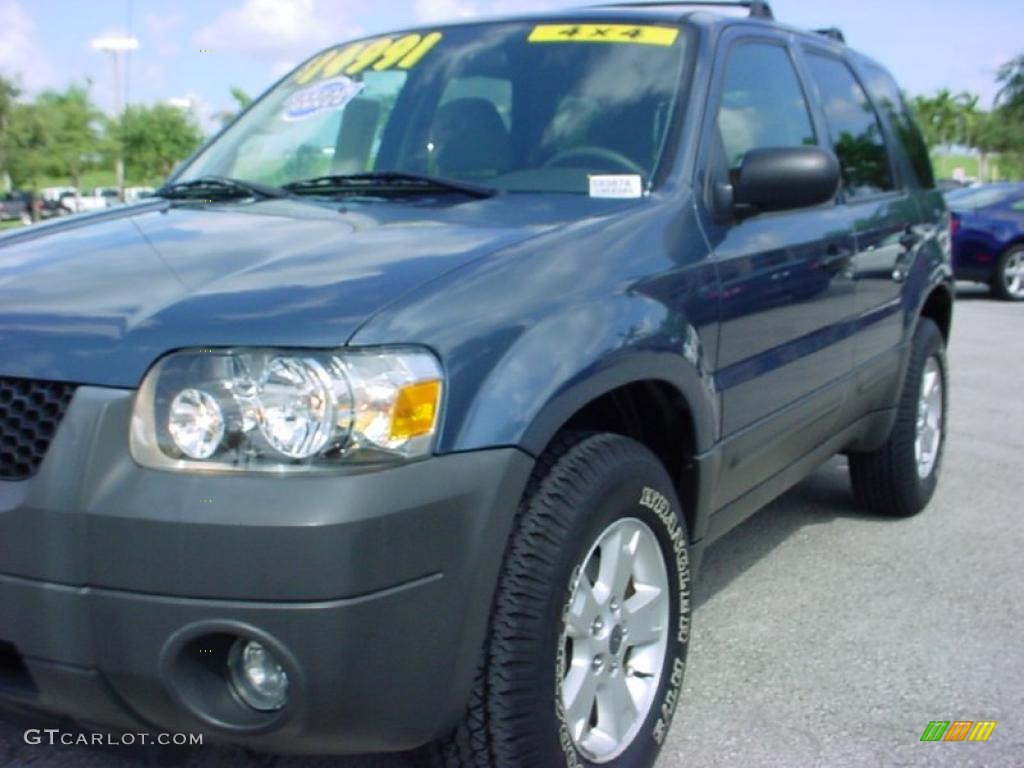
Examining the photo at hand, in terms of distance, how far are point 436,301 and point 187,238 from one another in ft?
2.56

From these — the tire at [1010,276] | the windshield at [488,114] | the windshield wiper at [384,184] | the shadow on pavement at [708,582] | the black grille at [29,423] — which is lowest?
the tire at [1010,276]

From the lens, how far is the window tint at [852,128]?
4359 mm

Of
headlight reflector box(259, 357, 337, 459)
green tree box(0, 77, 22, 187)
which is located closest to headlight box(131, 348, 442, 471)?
headlight reflector box(259, 357, 337, 459)

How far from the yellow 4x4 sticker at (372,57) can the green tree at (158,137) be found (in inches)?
1852

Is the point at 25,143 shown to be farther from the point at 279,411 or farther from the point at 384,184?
the point at 279,411

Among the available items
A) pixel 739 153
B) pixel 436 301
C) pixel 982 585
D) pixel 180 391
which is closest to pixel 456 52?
pixel 739 153

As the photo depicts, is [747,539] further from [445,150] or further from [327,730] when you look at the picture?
[327,730]

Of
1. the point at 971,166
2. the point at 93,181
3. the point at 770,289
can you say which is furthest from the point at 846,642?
the point at 971,166

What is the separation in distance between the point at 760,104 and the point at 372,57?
1217 millimetres

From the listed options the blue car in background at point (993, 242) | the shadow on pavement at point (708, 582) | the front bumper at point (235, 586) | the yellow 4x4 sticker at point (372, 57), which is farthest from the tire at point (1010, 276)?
the front bumper at point (235, 586)

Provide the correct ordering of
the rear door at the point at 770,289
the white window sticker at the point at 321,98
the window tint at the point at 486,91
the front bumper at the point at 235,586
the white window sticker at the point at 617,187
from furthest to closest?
the white window sticker at the point at 321,98 → the window tint at the point at 486,91 → the rear door at the point at 770,289 → the white window sticker at the point at 617,187 → the front bumper at the point at 235,586

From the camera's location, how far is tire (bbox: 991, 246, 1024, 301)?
15430 millimetres

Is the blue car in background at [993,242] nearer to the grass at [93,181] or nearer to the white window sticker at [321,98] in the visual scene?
the white window sticker at [321,98]

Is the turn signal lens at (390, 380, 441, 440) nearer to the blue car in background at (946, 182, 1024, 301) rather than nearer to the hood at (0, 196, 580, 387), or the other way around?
the hood at (0, 196, 580, 387)
